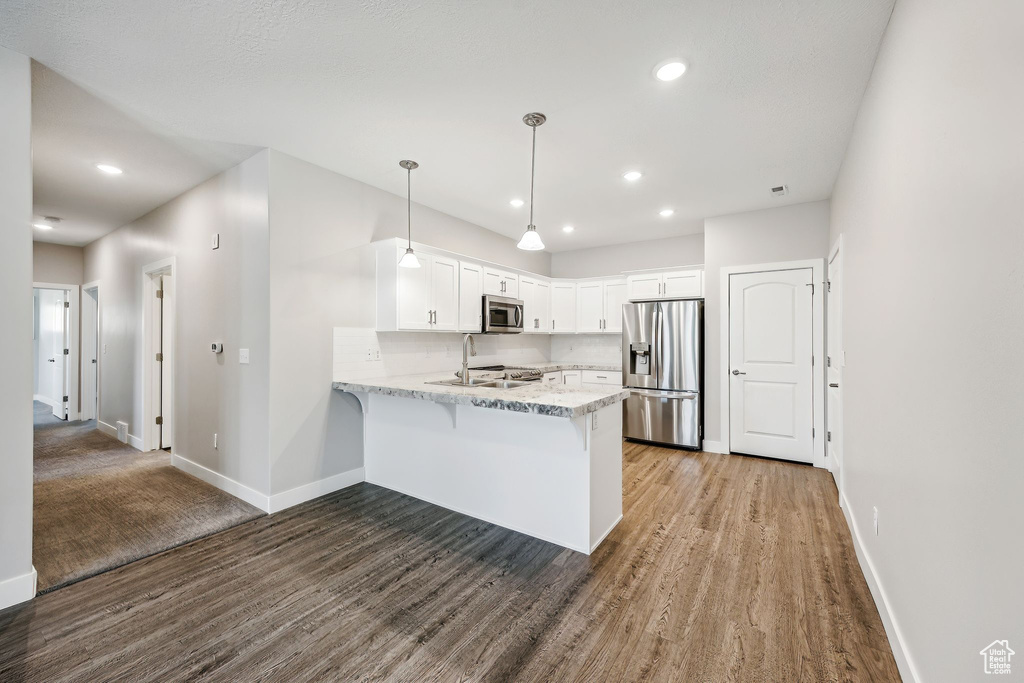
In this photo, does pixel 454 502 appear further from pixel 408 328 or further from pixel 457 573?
pixel 408 328

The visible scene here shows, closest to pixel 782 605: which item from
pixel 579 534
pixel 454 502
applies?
pixel 579 534

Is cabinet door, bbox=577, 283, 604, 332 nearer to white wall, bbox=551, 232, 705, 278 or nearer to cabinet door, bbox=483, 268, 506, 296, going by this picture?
white wall, bbox=551, 232, 705, 278

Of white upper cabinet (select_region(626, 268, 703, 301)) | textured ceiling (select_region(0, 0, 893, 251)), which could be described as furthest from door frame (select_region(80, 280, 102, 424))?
white upper cabinet (select_region(626, 268, 703, 301))

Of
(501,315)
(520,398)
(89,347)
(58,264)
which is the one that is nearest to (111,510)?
(520,398)

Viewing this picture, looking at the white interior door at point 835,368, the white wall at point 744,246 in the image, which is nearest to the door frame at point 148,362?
the white wall at point 744,246

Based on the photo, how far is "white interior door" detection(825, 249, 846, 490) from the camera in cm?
315

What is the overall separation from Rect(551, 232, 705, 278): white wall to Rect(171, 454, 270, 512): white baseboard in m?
4.93

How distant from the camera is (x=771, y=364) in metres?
4.39

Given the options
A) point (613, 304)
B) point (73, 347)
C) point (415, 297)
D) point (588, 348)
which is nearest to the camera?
point (415, 297)

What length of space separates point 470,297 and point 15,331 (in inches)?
123

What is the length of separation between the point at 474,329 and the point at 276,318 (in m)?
1.92

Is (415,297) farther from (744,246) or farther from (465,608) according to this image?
(744,246)

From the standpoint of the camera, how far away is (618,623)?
1.87 meters

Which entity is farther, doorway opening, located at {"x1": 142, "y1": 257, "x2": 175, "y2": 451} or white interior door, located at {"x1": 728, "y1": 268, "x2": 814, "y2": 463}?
doorway opening, located at {"x1": 142, "y1": 257, "x2": 175, "y2": 451}
